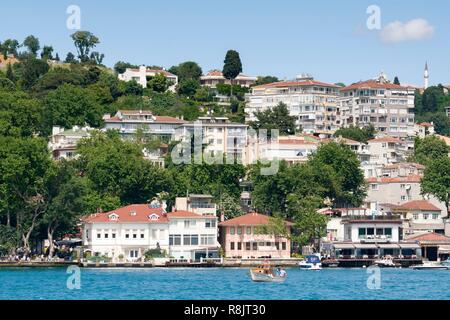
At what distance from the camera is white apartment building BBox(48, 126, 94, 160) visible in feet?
256

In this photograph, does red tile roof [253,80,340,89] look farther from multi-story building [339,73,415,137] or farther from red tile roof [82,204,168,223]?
red tile roof [82,204,168,223]

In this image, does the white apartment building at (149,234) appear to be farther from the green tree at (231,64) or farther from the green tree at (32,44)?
the green tree at (32,44)

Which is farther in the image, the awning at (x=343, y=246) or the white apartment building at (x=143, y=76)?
the white apartment building at (x=143, y=76)

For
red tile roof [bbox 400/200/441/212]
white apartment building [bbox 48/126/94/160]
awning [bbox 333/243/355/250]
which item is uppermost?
white apartment building [bbox 48/126/94/160]

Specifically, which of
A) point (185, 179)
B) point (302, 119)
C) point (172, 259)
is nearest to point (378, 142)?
point (302, 119)

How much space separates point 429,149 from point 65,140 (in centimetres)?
2994

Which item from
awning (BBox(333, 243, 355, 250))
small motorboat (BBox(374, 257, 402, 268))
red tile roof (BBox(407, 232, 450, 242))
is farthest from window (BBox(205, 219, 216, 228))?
red tile roof (BBox(407, 232, 450, 242))

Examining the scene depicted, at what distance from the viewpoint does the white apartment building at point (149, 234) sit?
58062mm

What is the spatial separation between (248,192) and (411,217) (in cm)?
1045

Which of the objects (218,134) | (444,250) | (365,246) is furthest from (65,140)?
(444,250)

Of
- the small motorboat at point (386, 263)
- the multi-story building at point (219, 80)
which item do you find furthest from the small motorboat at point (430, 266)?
the multi-story building at point (219, 80)

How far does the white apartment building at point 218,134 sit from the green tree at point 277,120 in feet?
16.3

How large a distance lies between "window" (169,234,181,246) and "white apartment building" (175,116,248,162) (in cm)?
2167
